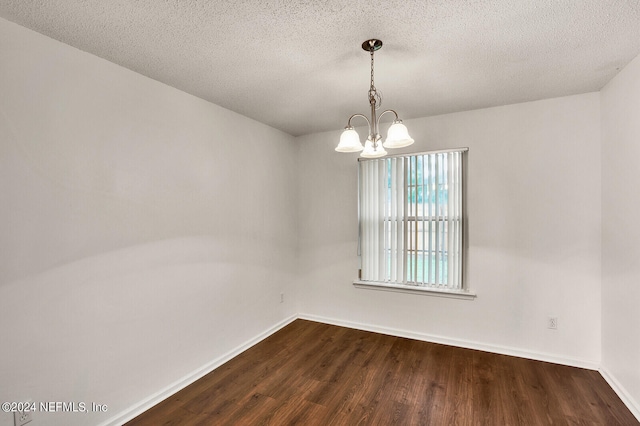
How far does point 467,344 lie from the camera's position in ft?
10.4

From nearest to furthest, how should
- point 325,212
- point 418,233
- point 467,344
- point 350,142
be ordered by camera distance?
point 350,142 → point 467,344 → point 418,233 → point 325,212

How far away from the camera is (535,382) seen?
8.24 ft

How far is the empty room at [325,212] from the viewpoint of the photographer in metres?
1.69

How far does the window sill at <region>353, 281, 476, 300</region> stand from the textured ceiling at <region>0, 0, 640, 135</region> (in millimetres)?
2035

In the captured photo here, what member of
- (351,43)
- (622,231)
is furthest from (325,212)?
(622,231)

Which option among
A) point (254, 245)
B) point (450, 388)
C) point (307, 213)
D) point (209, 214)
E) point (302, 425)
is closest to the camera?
point (302, 425)

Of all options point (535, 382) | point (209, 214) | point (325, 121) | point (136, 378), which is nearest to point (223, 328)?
point (136, 378)

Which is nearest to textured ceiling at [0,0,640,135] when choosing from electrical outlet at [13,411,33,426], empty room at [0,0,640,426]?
empty room at [0,0,640,426]

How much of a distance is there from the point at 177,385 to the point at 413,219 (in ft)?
9.31

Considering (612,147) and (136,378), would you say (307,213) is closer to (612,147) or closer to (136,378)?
(136,378)

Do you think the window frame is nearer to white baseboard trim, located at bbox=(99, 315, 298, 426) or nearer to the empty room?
the empty room

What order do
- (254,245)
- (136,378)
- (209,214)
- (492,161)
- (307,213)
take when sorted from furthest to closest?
(307,213) → (254,245) → (492,161) → (209,214) → (136,378)

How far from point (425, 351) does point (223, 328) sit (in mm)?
2124

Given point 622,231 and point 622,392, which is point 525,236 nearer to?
point 622,231
